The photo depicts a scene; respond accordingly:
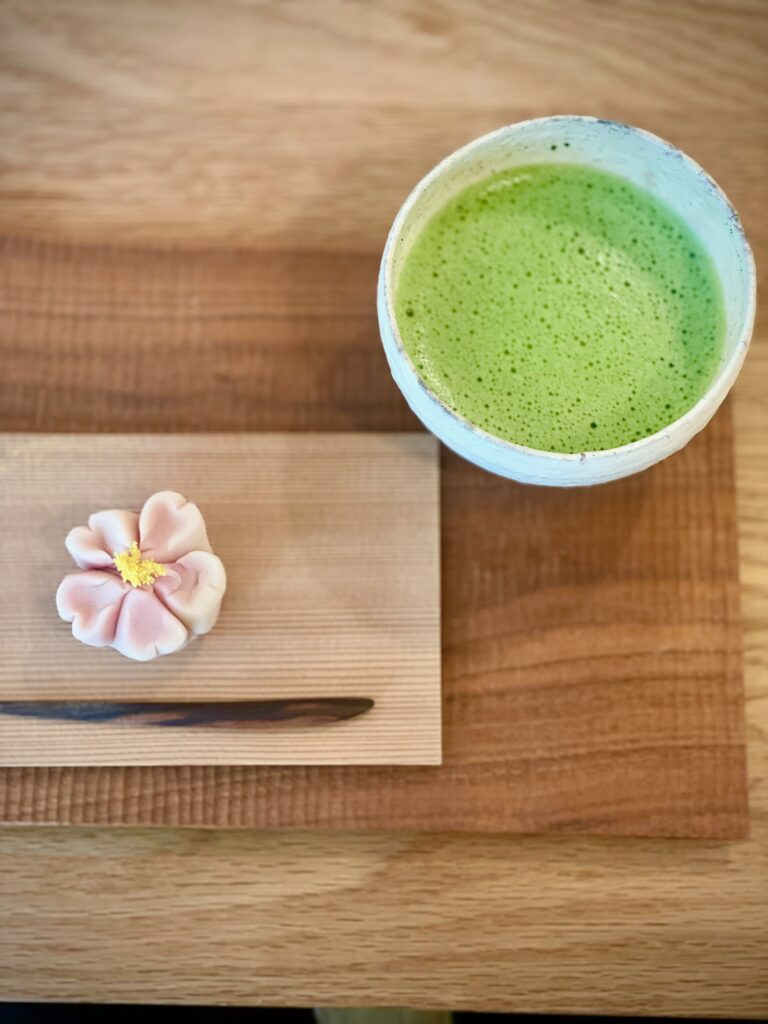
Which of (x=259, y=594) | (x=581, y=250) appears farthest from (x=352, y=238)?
(x=259, y=594)

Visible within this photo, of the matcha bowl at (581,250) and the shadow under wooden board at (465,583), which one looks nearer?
the matcha bowl at (581,250)

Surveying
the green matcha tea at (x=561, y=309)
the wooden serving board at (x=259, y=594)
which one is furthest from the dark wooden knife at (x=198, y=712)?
the green matcha tea at (x=561, y=309)

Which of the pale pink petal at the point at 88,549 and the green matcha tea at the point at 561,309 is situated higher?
the green matcha tea at the point at 561,309

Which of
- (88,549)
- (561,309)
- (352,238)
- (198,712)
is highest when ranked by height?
(352,238)

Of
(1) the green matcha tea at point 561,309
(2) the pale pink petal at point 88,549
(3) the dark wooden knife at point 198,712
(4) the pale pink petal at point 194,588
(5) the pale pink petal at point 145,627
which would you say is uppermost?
(1) the green matcha tea at point 561,309

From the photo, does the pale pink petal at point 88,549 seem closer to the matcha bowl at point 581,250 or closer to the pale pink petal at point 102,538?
the pale pink petal at point 102,538

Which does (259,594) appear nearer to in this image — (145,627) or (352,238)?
(145,627)

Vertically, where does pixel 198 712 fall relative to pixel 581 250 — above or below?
below
